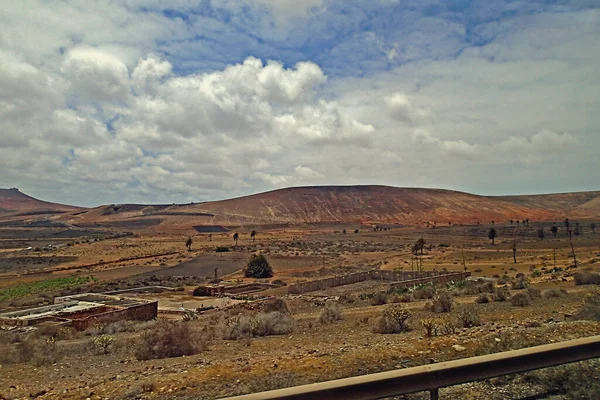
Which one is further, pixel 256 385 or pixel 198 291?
pixel 198 291

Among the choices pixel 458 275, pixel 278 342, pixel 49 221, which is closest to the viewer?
pixel 278 342

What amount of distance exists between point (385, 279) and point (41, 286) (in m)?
34.7

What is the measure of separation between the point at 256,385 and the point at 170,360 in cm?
522

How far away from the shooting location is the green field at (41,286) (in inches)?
1636

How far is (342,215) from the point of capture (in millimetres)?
181250

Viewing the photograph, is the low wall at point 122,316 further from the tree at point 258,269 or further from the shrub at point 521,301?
the tree at point 258,269

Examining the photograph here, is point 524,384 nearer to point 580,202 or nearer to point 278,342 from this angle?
point 278,342

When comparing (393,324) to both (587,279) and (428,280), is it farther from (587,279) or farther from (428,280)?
(428,280)

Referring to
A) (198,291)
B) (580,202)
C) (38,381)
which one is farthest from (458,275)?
(580,202)

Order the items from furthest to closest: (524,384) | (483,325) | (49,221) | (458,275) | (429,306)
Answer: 1. (49,221)
2. (458,275)
3. (429,306)
4. (483,325)
5. (524,384)

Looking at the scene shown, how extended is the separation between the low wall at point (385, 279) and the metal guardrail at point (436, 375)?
97.5ft

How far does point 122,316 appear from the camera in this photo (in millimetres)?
25922

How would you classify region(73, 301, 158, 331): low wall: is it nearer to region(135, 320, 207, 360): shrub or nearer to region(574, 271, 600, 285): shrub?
region(135, 320, 207, 360): shrub

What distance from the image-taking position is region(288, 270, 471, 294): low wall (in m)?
36.7
